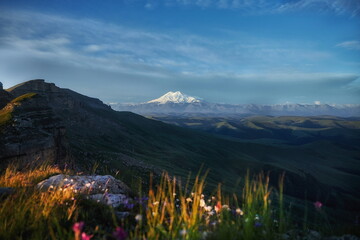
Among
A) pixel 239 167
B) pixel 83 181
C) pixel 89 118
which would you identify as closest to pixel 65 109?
pixel 89 118

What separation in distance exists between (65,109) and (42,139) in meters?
63.7

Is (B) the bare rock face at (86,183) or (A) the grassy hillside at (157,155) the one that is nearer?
(B) the bare rock face at (86,183)

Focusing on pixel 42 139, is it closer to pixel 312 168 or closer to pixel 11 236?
pixel 11 236

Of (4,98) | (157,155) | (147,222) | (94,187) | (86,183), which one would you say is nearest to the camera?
(147,222)

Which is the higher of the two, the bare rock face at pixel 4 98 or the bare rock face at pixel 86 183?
the bare rock face at pixel 4 98

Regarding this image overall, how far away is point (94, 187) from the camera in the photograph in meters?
6.59

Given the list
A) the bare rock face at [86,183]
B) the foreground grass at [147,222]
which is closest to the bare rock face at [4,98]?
the bare rock face at [86,183]

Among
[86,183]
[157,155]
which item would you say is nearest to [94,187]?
[86,183]

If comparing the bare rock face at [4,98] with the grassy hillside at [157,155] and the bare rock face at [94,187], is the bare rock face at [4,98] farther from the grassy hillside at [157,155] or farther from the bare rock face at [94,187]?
the bare rock face at [94,187]

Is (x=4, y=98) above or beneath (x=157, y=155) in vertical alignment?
above

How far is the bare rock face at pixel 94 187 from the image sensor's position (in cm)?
551

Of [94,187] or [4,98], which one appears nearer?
[94,187]

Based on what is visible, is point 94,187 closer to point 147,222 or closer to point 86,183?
point 86,183

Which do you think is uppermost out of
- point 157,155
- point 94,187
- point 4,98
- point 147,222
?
point 4,98
